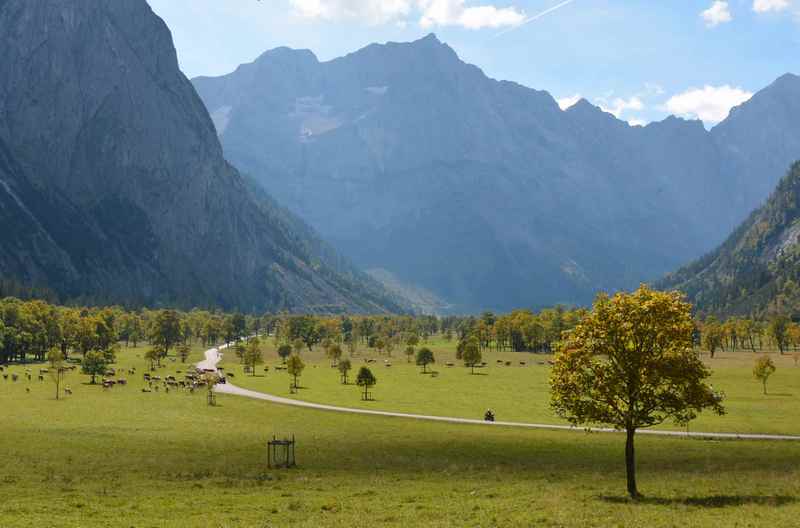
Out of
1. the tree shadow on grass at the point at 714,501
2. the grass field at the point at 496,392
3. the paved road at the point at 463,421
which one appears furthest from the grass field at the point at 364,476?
the grass field at the point at 496,392

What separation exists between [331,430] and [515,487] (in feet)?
121

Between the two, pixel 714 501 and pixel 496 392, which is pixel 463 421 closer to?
pixel 496 392

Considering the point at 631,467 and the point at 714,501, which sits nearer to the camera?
the point at 714,501

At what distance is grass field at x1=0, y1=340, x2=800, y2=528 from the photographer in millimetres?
35219

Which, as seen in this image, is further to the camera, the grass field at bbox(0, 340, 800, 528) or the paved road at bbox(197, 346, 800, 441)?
the paved road at bbox(197, 346, 800, 441)

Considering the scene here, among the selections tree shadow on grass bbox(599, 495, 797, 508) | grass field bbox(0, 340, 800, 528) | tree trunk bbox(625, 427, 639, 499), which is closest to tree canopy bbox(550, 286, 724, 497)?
tree trunk bbox(625, 427, 639, 499)

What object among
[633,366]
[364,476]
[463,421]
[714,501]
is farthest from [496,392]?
[714,501]

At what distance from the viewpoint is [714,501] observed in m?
39.8

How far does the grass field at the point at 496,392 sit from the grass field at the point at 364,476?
17.4 m

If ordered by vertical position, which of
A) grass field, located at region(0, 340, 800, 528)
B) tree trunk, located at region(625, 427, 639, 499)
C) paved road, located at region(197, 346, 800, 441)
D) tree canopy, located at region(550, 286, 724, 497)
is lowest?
paved road, located at region(197, 346, 800, 441)

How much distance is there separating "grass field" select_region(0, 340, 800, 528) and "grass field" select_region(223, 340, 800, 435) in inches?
685

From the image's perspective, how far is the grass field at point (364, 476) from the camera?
35.2 metres

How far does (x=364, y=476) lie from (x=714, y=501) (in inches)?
923

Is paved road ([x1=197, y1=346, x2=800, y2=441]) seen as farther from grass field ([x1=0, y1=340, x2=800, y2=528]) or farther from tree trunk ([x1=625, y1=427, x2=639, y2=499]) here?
tree trunk ([x1=625, y1=427, x2=639, y2=499])
